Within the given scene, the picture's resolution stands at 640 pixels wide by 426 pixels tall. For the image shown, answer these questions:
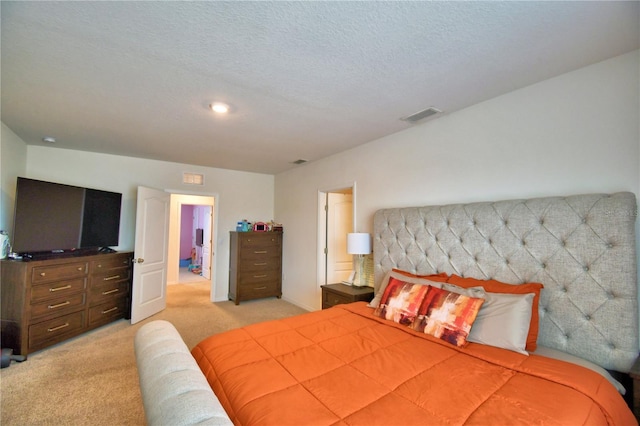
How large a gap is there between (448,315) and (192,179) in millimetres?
4627

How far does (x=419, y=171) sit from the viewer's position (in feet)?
9.34

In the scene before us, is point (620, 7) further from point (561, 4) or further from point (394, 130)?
point (394, 130)

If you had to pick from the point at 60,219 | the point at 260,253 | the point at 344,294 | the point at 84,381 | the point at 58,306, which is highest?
the point at 60,219

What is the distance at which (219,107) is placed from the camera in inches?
98.1

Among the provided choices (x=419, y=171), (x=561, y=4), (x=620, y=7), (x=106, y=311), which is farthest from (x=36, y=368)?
(x=620, y=7)

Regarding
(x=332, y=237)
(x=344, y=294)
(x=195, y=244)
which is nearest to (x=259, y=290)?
(x=332, y=237)

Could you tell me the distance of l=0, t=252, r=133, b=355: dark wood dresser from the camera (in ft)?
9.14

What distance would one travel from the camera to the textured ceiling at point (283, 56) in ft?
4.60

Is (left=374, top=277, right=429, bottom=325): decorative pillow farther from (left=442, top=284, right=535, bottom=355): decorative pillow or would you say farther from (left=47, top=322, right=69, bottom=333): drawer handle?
(left=47, top=322, right=69, bottom=333): drawer handle

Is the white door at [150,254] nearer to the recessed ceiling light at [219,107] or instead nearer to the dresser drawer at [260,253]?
the dresser drawer at [260,253]

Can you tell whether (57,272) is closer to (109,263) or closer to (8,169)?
(109,263)

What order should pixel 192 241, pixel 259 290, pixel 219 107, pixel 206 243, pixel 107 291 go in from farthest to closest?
1. pixel 192 241
2. pixel 206 243
3. pixel 259 290
4. pixel 107 291
5. pixel 219 107

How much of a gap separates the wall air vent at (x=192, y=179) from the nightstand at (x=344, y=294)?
3160 millimetres

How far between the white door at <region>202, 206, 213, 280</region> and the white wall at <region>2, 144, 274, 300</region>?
89.6 inches
